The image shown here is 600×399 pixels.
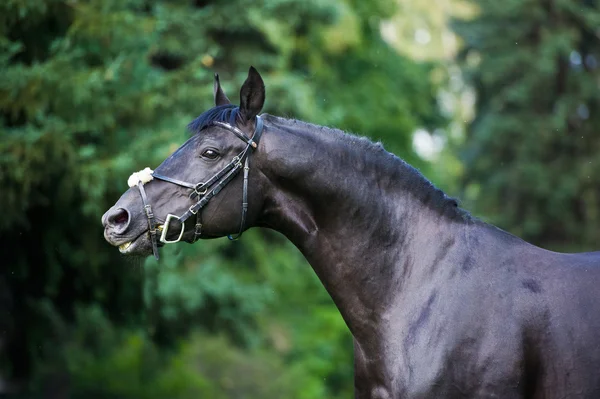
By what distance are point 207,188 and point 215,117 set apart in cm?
45

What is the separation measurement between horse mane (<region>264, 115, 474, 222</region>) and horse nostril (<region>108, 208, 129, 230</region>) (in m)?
1.04

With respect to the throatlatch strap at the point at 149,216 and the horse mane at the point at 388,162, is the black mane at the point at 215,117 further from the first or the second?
the throatlatch strap at the point at 149,216

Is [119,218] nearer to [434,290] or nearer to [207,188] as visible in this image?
[207,188]

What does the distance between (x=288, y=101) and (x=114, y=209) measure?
29.0 ft

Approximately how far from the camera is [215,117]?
4.64 m

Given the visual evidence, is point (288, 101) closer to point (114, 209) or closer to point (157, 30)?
point (157, 30)

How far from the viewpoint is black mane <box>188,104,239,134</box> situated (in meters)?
4.63

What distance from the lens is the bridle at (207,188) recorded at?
4480 mm

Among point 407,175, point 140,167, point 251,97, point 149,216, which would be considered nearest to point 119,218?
point 149,216

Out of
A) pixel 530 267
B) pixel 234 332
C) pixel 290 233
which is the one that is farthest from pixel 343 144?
pixel 234 332

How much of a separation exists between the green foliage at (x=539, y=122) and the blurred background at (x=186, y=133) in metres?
0.05

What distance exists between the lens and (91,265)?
991 cm

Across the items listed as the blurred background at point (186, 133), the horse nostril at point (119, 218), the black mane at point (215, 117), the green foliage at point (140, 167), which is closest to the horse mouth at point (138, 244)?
the horse nostril at point (119, 218)

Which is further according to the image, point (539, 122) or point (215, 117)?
point (539, 122)
